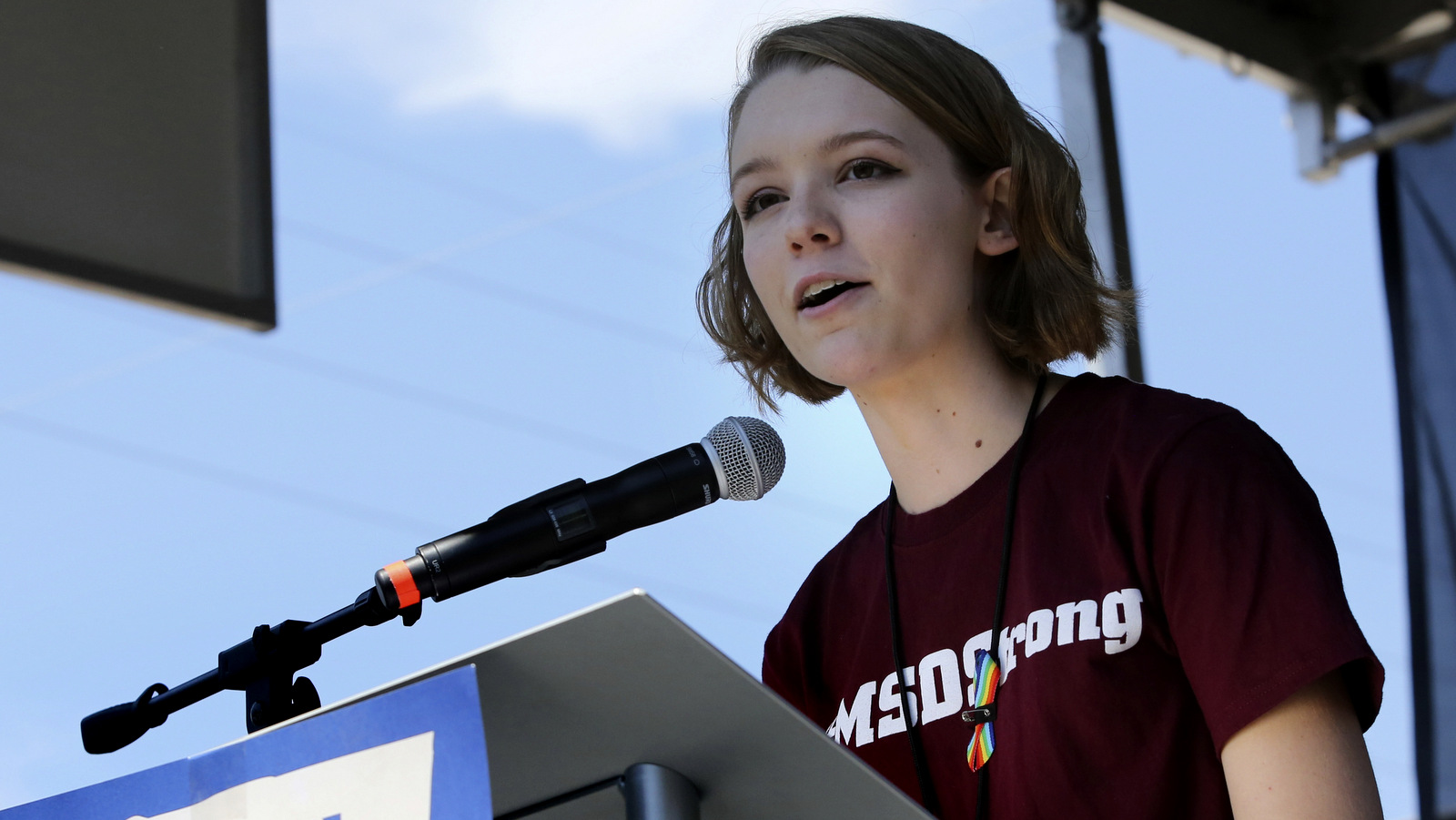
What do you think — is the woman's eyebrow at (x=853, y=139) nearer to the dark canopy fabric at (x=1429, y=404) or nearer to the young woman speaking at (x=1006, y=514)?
the young woman speaking at (x=1006, y=514)

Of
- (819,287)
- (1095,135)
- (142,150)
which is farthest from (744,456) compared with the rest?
(1095,135)

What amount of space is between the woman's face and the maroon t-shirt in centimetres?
18

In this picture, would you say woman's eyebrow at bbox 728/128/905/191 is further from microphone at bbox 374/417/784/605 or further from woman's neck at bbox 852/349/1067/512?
microphone at bbox 374/417/784/605

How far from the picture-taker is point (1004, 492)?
1465 millimetres

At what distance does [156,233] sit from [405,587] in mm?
1268

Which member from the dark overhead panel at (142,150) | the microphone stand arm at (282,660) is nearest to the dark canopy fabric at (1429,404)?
the dark overhead panel at (142,150)

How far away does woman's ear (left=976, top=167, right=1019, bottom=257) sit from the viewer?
1613 mm

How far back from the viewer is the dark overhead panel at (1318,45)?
365cm

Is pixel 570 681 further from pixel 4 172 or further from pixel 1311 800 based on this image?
pixel 4 172

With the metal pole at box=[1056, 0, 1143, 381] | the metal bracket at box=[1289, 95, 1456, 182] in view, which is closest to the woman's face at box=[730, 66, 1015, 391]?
the metal pole at box=[1056, 0, 1143, 381]

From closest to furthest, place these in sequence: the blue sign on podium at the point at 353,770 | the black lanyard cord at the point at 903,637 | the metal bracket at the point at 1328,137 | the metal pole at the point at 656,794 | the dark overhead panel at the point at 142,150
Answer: the blue sign on podium at the point at 353,770 < the metal pole at the point at 656,794 < the black lanyard cord at the point at 903,637 < the dark overhead panel at the point at 142,150 < the metal bracket at the point at 1328,137

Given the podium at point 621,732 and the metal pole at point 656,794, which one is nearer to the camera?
the podium at point 621,732

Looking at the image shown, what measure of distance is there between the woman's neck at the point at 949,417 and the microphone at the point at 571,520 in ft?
1.09

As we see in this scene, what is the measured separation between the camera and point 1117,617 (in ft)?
4.14
